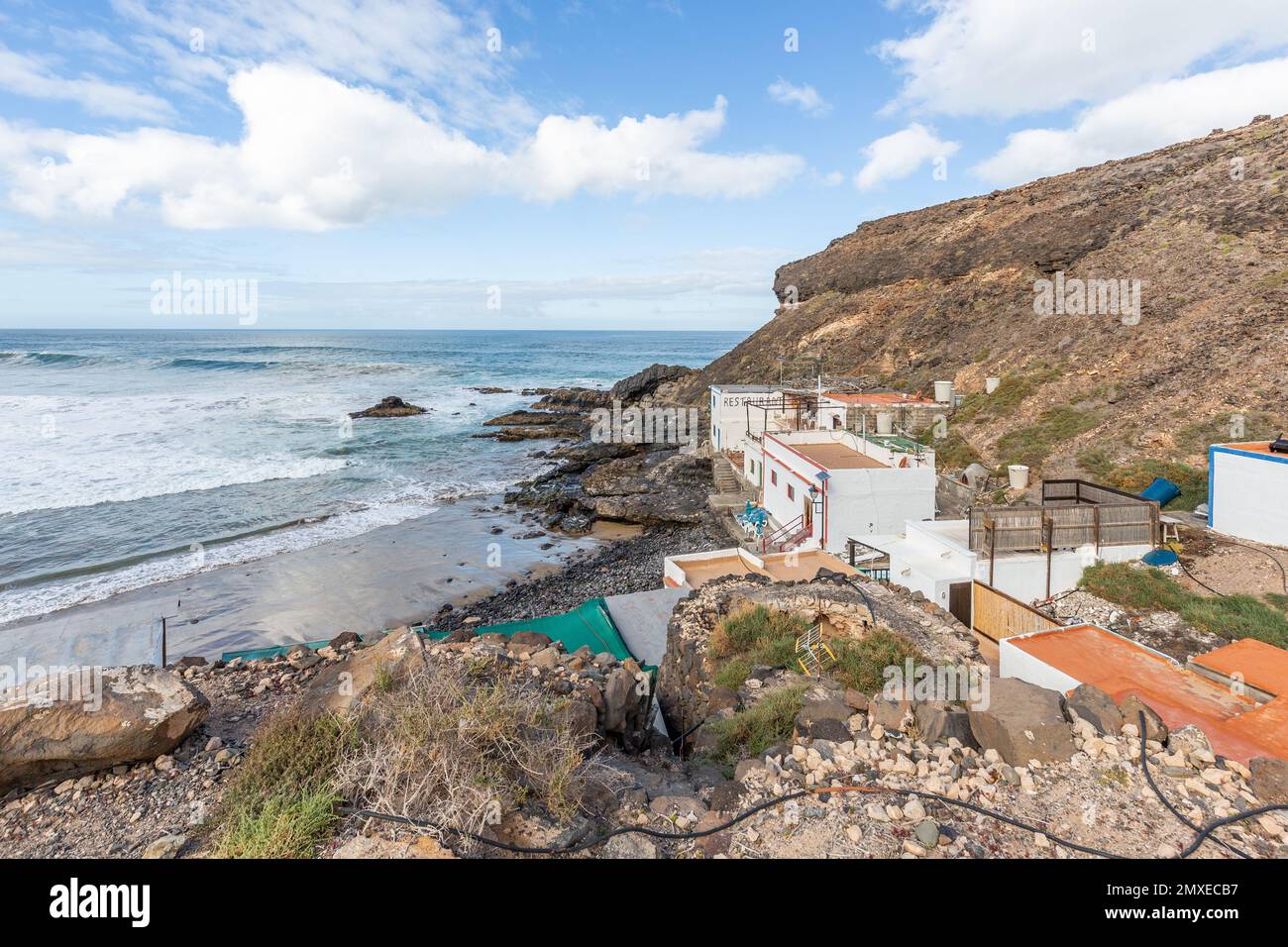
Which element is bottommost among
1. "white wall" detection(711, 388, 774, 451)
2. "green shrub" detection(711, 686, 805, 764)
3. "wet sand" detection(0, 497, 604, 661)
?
"wet sand" detection(0, 497, 604, 661)

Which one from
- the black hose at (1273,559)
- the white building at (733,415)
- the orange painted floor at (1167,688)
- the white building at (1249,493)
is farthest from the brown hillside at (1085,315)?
the orange painted floor at (1167,688)

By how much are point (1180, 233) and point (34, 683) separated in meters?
44.1

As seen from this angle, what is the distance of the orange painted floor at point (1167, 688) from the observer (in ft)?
19.1

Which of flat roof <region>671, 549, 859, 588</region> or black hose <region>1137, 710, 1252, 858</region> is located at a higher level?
black hose <region>1137, 710, 1252, 858</region>

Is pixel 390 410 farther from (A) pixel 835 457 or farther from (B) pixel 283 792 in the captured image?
(B) pixel 283 792

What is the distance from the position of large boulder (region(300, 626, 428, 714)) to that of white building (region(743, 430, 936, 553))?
12380 mm

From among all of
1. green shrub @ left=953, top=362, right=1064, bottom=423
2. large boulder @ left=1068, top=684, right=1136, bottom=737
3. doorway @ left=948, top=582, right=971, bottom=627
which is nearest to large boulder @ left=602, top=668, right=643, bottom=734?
large boulder @ left=1068, top=684, right=1136, bottom=737

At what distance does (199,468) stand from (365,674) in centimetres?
3126

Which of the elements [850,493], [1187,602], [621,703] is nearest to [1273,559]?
[1187,602]

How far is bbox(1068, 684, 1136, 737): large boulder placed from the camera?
539 centimetres

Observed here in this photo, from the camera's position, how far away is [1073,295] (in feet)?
110

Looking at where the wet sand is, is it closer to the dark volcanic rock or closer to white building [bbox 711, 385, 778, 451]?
white building [bbox 711, 385, 778, 451]

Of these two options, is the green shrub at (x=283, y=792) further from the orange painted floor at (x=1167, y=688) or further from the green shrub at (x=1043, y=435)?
the green shrub at (x=1043, y=435)

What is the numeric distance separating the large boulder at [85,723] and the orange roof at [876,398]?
978 inches
